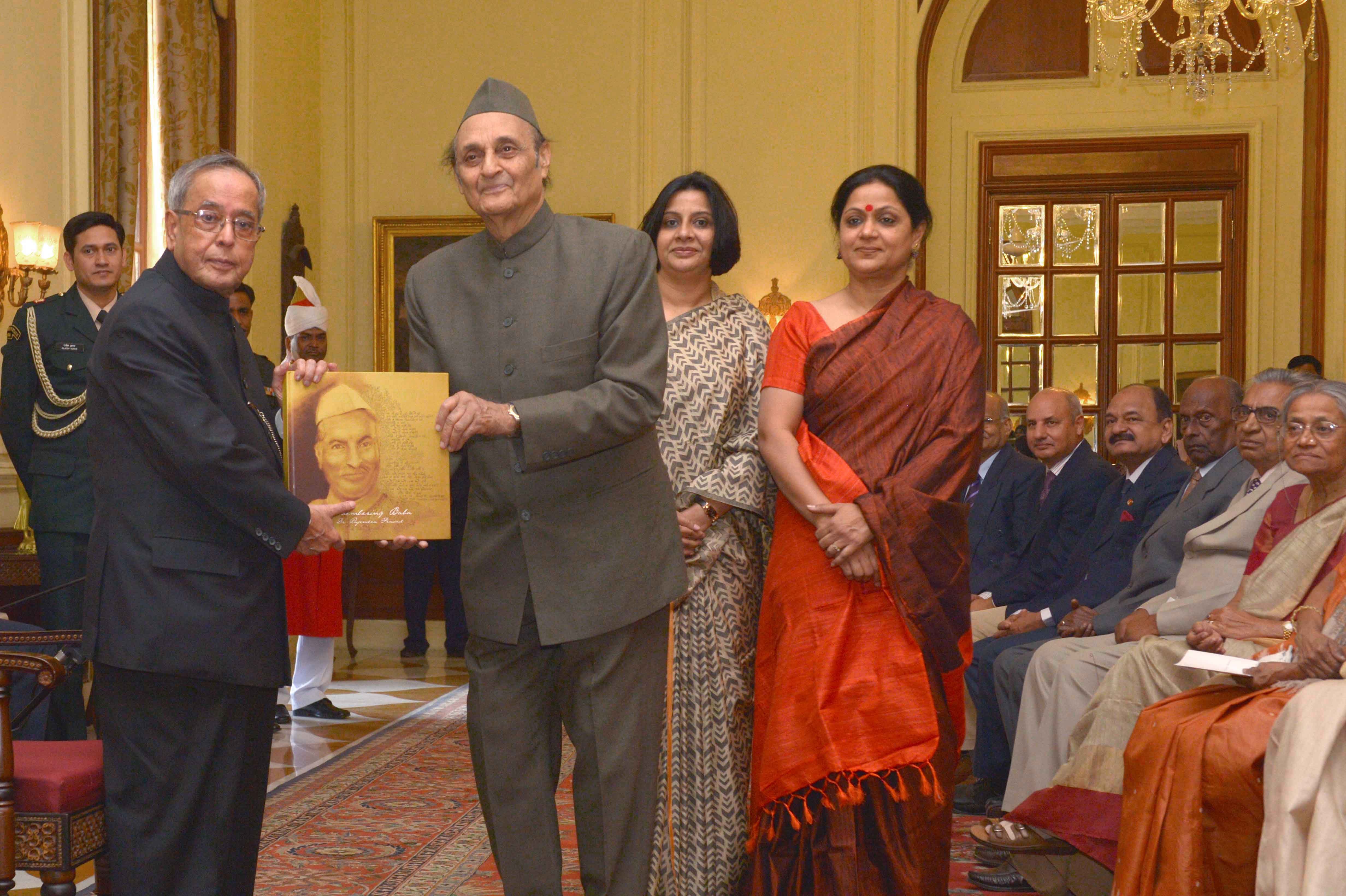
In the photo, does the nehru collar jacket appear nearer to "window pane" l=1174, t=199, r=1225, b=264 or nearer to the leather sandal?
the leather sandal

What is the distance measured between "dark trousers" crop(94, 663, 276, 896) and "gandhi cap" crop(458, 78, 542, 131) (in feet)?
3.63

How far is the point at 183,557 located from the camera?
221 centimetres

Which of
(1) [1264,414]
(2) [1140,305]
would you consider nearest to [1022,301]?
(2) [1140,305]

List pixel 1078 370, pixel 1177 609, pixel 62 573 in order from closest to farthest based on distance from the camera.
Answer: pixel 1177 609, pixel 62 573, pixel 1078 370

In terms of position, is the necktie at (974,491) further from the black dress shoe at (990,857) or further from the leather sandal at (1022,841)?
the leather sandal at (1022,841)

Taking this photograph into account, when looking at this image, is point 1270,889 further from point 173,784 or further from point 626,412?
point 173,784

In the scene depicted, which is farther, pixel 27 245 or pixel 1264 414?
pixel 27 245

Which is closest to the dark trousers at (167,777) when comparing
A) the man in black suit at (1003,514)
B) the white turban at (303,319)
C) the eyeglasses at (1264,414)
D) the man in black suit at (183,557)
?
the man in black suit at (183,557)

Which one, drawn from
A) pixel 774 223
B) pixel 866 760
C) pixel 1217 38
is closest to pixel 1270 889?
pixel 866 760

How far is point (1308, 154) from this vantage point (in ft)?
27.9

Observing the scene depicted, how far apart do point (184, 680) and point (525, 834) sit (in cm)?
65

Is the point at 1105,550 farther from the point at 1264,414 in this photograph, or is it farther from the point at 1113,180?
the point at 1113,180

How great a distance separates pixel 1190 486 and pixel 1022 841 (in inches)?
59.2

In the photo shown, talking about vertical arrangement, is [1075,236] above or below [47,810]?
above
